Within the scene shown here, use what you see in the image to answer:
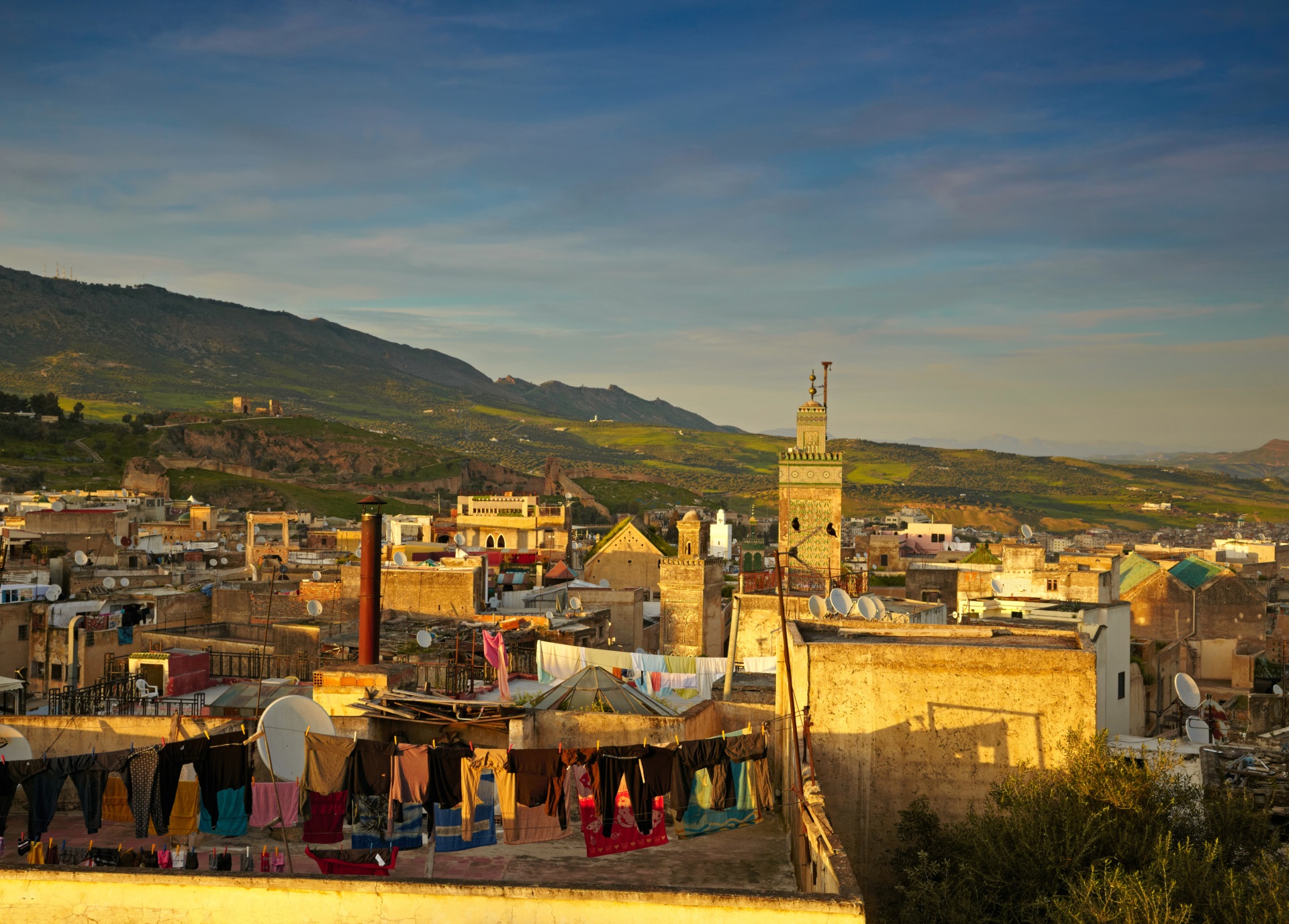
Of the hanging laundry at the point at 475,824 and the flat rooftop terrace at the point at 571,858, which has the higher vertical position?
the hanging laundry at the point at 475,824

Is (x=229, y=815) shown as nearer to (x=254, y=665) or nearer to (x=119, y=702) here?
(x=119, y=702)

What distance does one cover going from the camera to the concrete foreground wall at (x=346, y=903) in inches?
395

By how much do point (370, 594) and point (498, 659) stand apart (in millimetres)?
3923

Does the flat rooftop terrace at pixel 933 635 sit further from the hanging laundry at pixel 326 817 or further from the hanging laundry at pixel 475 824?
the hanging laundry at pixel 326 817

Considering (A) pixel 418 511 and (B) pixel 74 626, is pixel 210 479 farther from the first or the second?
(B) pixel 74 626

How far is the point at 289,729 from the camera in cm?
1391

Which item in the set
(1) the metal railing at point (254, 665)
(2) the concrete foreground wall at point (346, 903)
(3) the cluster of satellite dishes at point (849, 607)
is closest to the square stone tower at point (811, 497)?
(3) the cluster of satellite dishes at point (849, 607)

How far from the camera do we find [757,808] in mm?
15352

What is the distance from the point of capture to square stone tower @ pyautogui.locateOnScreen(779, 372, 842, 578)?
3969cm

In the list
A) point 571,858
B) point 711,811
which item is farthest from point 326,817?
point 711,811

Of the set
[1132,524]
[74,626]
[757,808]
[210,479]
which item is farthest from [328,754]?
[1132,524]

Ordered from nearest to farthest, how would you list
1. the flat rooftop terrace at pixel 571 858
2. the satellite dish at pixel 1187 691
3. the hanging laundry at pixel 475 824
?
the flat rooftop terrace at pixel 571 858
the hanging laundry at pixel 475 824
the satellite dish at pixel 1187 691

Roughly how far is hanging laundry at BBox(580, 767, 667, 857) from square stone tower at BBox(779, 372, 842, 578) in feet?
82.4

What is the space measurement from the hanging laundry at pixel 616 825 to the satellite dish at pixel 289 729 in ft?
10.4
